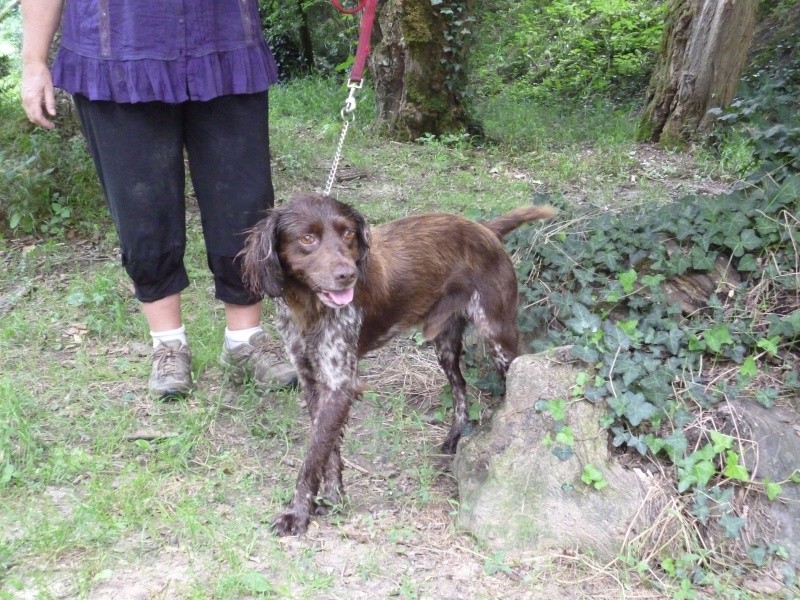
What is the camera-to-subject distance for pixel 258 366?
4.20 meters

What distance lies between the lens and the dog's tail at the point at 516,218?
394 centimetres

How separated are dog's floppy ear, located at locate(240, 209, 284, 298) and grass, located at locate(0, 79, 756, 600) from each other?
3.14 feet

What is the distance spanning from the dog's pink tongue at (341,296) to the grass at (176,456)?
95 cm

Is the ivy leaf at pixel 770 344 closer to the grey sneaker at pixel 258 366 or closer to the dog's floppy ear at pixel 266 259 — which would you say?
the dog's floppy ear at pixel 266 259

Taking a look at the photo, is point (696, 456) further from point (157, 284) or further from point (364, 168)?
point (364, 168)

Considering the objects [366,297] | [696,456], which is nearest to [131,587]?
[366,297]

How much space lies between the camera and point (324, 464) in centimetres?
326

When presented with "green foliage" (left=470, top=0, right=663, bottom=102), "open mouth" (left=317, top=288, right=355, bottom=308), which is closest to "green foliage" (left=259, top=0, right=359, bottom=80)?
"green foliage" (left=470, top=0, right=663, bottom=102)

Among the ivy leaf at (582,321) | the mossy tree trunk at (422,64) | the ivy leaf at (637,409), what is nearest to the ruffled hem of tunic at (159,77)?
the ivy leaf at (582,321)

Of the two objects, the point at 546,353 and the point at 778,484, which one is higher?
the point at 546,353

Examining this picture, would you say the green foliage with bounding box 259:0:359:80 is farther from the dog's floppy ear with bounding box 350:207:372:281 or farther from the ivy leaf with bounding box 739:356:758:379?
the ivy leaf with bounding box 739:356:758:379

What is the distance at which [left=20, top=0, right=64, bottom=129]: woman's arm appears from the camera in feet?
11.4

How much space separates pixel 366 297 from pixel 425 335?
0.50 metres

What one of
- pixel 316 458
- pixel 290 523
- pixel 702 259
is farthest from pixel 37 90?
pixel 702 259
